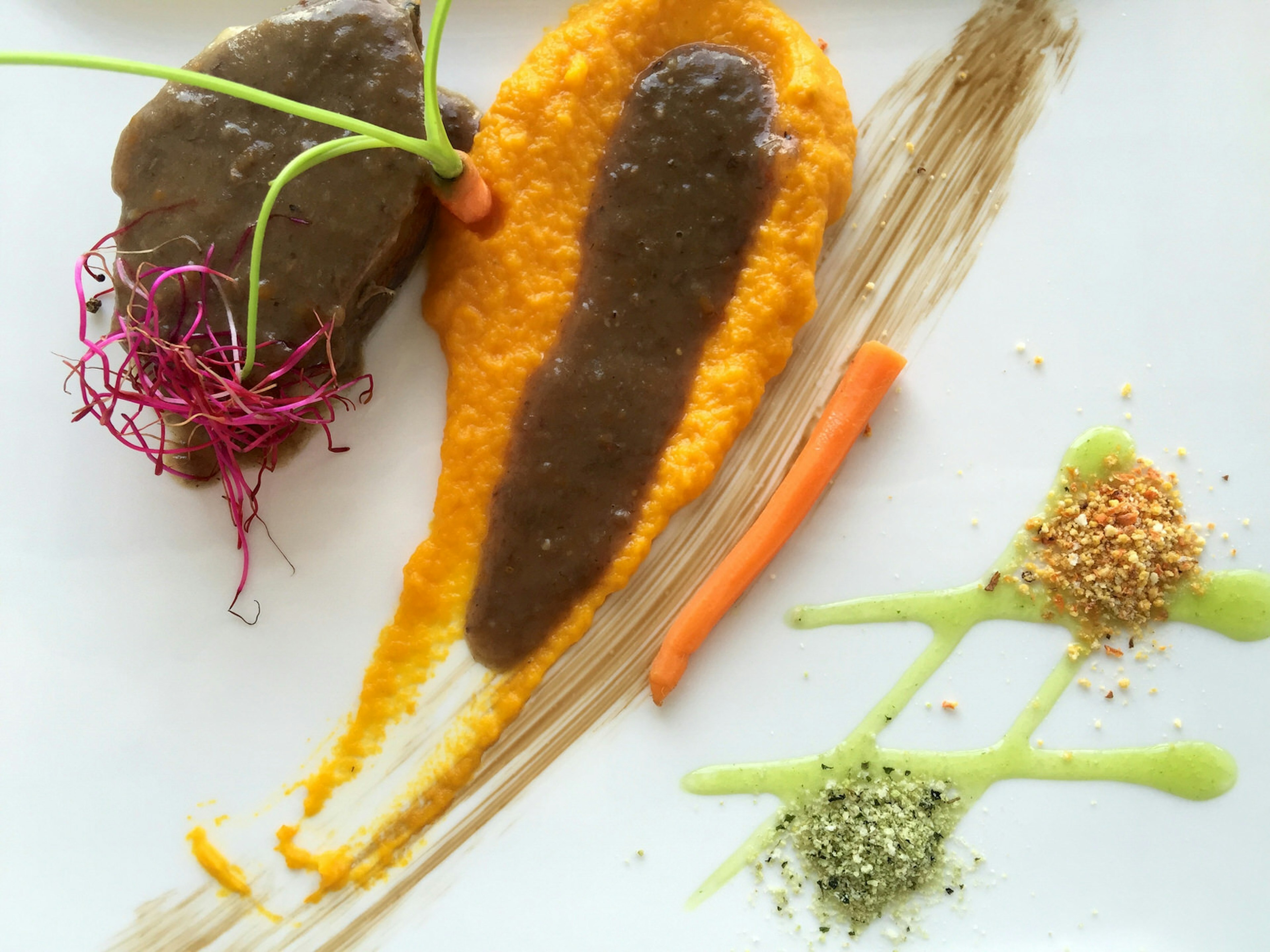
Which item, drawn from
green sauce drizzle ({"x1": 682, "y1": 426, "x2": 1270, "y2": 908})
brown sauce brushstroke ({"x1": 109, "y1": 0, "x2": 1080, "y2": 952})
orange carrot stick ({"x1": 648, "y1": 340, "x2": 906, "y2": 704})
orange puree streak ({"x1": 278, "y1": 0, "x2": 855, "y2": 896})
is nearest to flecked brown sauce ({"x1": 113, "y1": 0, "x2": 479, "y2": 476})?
orange puree streak ({"x1": 278, "y1": 0, "x2": 855, "y2": 896})

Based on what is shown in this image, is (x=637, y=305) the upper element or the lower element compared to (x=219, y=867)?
upper

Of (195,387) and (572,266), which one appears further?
(572,266)

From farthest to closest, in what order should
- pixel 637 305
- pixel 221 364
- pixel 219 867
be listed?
pixel 219 867 → pixel 637 305 → pixel 221 364

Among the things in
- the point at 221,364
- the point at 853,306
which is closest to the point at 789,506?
the point at 853,306

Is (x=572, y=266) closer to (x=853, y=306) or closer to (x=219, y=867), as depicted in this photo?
(x=853, y=306)

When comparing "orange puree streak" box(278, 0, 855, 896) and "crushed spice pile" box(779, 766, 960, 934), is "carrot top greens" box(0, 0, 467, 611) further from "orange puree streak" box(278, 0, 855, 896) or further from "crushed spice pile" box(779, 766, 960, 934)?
"crushed spice pile" box(779, 766, 960, 934)

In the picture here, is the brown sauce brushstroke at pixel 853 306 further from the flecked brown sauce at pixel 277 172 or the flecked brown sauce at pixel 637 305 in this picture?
the flecked brown sauce at pixel 277 172

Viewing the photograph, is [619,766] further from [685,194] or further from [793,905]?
[685,194]
